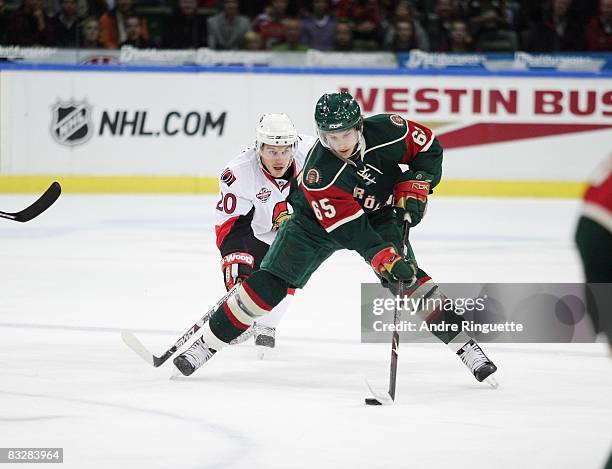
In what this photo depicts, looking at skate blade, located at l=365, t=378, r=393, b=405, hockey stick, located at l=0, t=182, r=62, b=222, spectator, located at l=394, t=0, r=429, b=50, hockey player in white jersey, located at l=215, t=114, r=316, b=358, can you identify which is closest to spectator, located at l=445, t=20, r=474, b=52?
spectator, located at l=394, t=0, r=429, b=50

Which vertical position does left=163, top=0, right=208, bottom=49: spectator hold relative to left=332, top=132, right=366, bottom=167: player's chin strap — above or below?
below

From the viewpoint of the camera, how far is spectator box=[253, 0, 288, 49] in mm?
10336

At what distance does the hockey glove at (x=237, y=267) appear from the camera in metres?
4.46

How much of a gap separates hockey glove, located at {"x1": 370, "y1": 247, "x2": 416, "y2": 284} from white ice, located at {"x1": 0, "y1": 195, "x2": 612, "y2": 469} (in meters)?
0.38

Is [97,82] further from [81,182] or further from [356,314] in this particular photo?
[356,314]

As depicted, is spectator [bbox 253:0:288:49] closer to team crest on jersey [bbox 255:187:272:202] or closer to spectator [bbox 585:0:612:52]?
spectator [bbox 585:0:612:52]

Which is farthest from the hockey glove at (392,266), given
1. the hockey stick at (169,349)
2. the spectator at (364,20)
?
the spectator at (364,20)

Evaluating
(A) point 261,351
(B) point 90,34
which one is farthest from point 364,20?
(A) point 261,351

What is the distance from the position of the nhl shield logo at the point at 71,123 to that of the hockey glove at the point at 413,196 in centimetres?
638

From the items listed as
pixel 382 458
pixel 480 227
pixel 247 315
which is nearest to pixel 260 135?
pixel 247 315

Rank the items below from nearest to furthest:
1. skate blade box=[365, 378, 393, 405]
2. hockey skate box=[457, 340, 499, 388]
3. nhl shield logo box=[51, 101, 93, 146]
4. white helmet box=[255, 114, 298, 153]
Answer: skate blade box=[365, 378, 393, 405]
hockey skate box=[457, 340, 499, 388]
white helmet box=[255, 114, 298, 153]
nhl shield logo box=[51, 101, 93, 146]

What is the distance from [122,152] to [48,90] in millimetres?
767

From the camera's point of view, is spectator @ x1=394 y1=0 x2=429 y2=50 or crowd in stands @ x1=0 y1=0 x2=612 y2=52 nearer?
crowd in stands @ x1=0 y1=0 x2=612 y2=52

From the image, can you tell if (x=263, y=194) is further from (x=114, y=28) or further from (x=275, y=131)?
(x=114, y=28)
